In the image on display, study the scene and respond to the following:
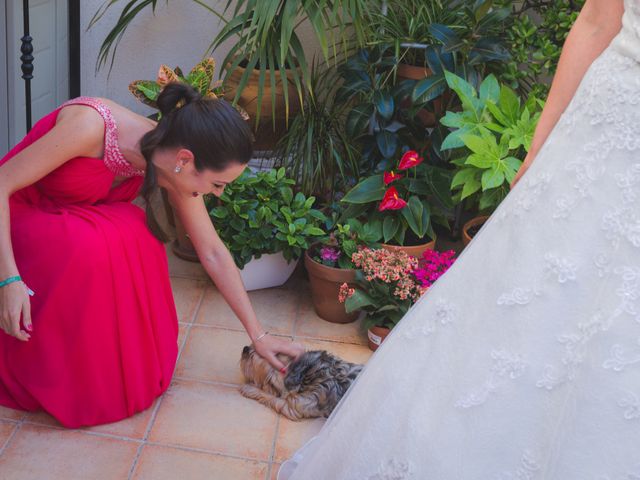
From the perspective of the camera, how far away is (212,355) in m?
3.01

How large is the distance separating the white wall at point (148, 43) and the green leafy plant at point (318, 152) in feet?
2.27

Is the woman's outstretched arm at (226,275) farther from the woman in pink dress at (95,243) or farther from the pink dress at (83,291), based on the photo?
the pink dress at (83,291)

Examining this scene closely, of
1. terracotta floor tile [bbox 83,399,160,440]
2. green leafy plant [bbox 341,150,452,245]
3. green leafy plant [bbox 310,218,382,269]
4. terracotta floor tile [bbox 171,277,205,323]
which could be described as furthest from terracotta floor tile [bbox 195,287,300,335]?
terracotta floor tile [bbox 83,399,160,440]

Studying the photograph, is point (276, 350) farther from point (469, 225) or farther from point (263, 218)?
point (469, 225)

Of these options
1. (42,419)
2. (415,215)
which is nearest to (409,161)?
(415,215)

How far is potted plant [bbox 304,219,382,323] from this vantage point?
3.24 meters

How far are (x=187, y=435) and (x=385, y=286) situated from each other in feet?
3.07

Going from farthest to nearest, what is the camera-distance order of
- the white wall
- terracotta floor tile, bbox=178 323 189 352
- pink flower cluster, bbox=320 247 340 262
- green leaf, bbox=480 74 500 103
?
1. the white wall
2. green leaf, bbox=480 74 500 103
3. pink flower cluster, bbox=320 247 340 262
4. terracotta floor tile, bbox=178 323 189 352

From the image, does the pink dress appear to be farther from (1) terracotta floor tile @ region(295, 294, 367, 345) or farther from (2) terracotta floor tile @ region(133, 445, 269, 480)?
(1) terracotta floor tile @ region(295, 294, 367, 345)

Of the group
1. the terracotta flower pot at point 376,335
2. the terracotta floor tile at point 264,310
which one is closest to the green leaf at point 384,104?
the terracotta floor tile at point 264,310

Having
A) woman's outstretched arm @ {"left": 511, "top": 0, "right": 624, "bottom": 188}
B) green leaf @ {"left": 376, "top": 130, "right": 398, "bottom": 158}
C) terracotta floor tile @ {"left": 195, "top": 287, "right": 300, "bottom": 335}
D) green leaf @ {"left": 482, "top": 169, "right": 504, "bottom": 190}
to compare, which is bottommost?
terracotta floor tile @ {"left": 195, "top": 287, "right": 300, "bottom": 335}

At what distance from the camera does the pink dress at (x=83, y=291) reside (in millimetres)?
2410

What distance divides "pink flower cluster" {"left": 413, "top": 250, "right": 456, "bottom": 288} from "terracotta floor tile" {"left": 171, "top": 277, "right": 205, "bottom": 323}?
35.3 inches

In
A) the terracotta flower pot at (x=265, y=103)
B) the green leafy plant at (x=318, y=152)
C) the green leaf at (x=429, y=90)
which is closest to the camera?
the green leaf at (x=429, y=90)
